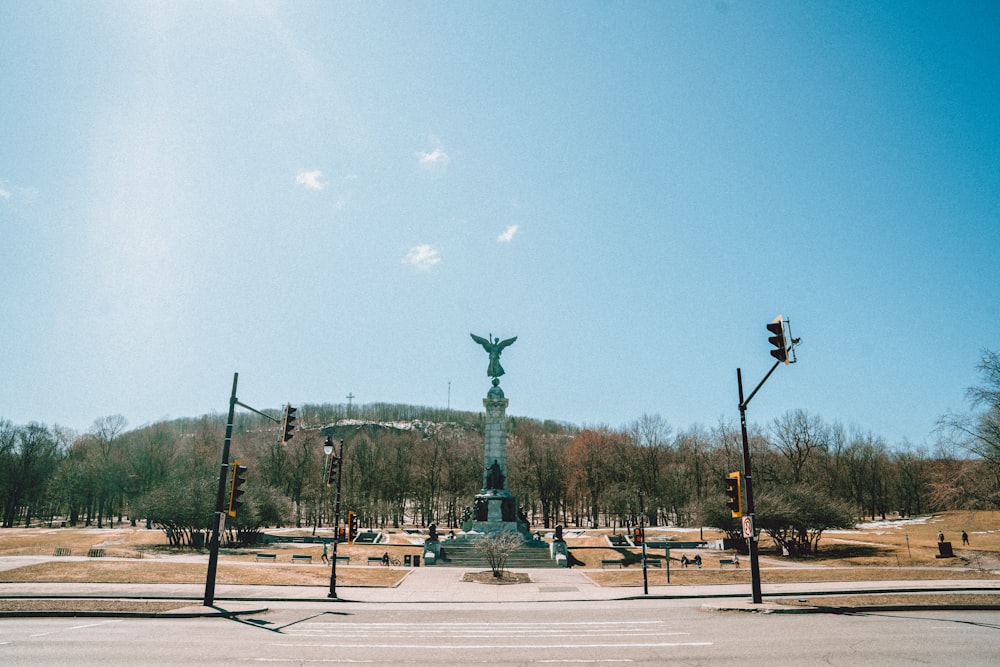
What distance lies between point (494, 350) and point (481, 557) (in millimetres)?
20006

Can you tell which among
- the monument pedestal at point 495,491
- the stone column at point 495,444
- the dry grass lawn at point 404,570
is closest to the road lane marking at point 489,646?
the dry grass lawn at point 404,570

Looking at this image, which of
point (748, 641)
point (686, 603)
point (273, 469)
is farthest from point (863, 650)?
point (273, 469)

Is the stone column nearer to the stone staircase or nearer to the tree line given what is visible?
the stone staircase

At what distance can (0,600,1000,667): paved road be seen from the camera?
11.3m

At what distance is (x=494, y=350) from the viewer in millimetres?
53406

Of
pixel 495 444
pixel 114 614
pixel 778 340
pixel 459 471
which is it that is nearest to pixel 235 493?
pixel 114 614

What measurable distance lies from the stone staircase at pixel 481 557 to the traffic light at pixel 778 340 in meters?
26.9

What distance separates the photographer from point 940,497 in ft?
132

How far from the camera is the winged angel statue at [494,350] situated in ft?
173

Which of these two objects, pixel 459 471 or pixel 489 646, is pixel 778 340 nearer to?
pixel 489 646

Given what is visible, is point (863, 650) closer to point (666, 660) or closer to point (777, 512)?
point (666, 660)

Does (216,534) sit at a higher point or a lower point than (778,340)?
lower

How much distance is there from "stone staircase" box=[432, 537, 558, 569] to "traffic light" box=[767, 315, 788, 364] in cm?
2688

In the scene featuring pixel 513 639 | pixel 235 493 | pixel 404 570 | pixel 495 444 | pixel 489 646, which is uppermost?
pixel 495 444
